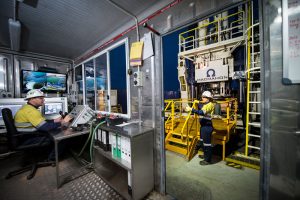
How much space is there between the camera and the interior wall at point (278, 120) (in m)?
0.91

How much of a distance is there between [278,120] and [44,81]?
15.8 feet

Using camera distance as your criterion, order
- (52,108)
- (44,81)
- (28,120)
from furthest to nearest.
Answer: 1. (44,81)
2. (52,108)
3. (28,120)

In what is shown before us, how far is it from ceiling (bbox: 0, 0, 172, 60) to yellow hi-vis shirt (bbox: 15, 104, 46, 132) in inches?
56.6

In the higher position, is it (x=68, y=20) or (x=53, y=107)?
(x=68, y=20)

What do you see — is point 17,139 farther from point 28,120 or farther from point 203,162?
point 203,162

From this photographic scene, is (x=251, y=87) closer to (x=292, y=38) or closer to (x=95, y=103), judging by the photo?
(x=292, y=38)

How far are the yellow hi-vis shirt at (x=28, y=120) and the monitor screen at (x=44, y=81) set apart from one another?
173 centimetres

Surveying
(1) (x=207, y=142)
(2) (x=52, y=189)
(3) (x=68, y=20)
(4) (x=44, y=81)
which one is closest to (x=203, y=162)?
(1) (x=207, y=142)

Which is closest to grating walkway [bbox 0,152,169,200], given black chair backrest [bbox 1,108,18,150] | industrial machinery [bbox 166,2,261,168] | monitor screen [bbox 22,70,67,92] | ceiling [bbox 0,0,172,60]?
black chair backrest [bbox 1,108,18,150]

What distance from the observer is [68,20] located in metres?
2.08

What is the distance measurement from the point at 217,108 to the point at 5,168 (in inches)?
189

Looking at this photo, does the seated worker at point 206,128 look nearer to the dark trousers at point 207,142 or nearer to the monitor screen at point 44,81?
the dark trousers at point 207,142

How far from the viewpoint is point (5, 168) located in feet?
8.02

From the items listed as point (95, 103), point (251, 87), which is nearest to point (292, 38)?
point (251, 87)
